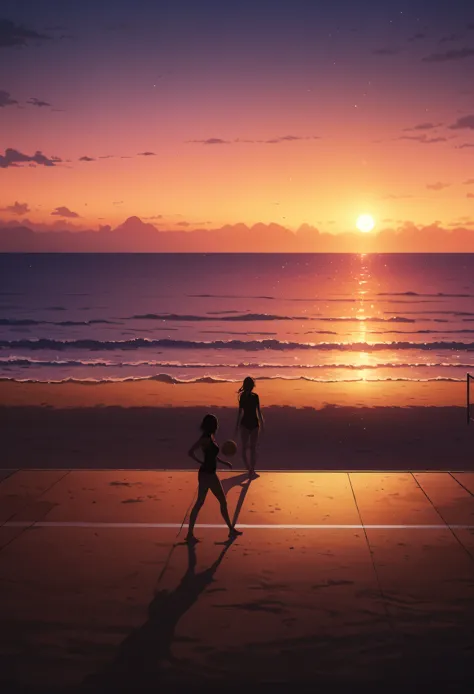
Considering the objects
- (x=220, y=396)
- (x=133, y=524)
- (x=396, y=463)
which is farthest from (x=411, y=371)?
(x=133, y=524)

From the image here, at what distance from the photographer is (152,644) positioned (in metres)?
7.27

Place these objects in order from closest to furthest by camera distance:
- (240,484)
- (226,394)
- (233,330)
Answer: (240,484)
(226,394)
(233,330)

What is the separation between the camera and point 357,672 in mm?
6750

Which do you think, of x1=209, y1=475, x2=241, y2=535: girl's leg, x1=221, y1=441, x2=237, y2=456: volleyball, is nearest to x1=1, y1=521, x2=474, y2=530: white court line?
x1=209, y1=475, x2=241, y2=535: girl's leg

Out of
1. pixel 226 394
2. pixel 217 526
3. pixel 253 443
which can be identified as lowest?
pixel 217 526

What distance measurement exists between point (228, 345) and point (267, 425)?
96.3ft

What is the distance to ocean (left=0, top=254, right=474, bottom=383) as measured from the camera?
36.3 m

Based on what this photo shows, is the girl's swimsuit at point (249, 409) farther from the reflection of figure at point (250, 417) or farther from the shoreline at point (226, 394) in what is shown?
the shoreline at point (226, 394)

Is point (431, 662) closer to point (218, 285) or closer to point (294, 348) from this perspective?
point (294, 348)

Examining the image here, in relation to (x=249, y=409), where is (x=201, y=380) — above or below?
below

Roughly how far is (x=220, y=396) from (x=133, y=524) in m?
15.1

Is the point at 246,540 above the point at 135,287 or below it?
below

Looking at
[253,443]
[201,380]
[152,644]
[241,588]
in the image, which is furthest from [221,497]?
[201,380]

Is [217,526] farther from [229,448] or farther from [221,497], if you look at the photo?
[229,448]
